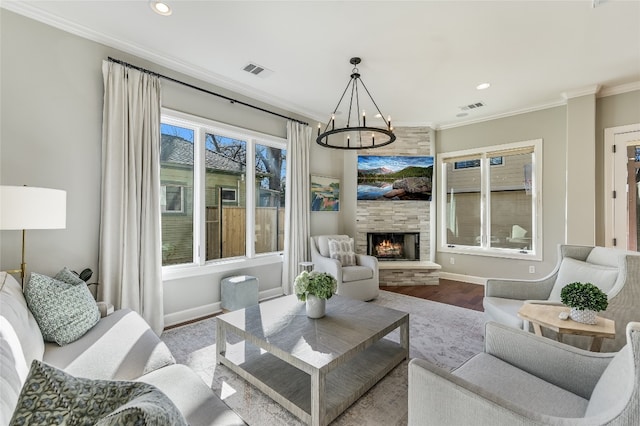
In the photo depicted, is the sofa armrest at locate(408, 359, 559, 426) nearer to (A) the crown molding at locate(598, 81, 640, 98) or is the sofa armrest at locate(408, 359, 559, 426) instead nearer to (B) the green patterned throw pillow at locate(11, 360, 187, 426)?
(B) the green patterned throw pillow at locate(11, 360, 187, 426)

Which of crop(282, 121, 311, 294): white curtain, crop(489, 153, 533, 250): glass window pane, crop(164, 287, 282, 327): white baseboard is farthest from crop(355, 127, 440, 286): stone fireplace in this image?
crop(164, 287, 282, 327): white baseboard

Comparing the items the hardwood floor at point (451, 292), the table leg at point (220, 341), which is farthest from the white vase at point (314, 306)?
the hardwood floor at point (451, 292)

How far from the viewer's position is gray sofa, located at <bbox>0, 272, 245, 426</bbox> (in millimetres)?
1184

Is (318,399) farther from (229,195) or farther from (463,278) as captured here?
(463,278)

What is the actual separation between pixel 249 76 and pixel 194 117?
0.85m

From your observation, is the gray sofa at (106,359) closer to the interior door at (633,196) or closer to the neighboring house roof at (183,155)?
the neighboring house roof at (183,155)

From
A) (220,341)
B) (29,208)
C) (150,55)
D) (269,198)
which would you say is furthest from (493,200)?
(29,208)

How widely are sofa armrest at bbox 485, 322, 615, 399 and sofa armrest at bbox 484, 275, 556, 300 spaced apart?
1.23 m

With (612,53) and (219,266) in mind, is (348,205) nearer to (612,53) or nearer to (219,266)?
(219,266)

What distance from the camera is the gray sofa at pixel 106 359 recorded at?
118 cm

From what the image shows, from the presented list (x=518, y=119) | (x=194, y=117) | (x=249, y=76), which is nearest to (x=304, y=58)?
(x=249, y=76)

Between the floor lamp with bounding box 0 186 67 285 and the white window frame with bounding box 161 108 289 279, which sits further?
the white window frame with bounding box 161 108 289 279

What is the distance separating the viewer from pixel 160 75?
3055mm

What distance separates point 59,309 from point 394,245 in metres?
4.86
